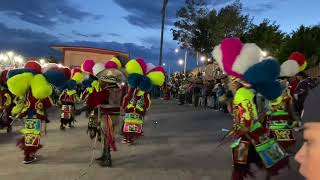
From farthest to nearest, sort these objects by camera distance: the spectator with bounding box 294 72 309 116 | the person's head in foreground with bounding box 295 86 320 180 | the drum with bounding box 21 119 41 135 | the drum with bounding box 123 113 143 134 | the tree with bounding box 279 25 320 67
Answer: the tree with bounding box 279 25 320 67 → the spectator with bounding box 294 72 309 116 → the drum with bounding box 123 113 143 134 → the drum with bounding box 21 119 41 135 → the person's head in foreground with bounding box 295 86 320 180

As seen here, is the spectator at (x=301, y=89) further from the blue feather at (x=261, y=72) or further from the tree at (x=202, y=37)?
the tree at (x=202, y=37)

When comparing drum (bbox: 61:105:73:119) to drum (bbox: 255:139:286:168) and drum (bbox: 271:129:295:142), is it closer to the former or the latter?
drum (bbox: 271:129:295:142)

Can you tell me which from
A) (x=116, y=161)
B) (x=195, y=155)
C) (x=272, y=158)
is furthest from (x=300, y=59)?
(x=272, y=158)

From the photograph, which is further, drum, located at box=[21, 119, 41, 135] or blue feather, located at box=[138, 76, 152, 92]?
blue feather, located at box=[138, 76, 152, 92]

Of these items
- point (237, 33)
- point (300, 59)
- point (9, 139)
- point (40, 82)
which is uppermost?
point (237, 33)

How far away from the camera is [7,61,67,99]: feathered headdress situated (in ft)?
34.3

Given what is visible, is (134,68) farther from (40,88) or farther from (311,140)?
(311,140)

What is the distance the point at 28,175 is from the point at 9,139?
5.60 meters

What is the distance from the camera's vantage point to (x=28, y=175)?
908 centimetres

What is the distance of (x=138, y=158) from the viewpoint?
11055mm

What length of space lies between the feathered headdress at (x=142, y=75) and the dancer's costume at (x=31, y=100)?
2.60 m

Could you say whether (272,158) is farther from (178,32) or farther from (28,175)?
(178,32)

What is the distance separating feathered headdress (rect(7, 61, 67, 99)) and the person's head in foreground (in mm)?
8899

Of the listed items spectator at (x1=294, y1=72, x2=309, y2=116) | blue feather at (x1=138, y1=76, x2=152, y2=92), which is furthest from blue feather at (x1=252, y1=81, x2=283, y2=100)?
spectator at (x1=294, y1=72, x2=309, y2=116)
